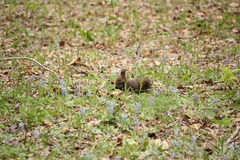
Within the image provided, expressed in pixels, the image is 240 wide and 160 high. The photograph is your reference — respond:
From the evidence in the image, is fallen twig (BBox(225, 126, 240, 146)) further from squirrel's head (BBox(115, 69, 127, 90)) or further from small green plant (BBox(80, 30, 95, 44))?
small green plant (BBox(80, 30, 95, 44))

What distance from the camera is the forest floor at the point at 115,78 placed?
294cm

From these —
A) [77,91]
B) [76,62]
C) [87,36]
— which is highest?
[87,36]

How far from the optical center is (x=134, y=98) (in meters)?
3.80

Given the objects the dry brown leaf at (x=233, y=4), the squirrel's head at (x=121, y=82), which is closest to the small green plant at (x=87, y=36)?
the squirrel's head at (x=121, y=82)

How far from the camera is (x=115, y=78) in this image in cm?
436

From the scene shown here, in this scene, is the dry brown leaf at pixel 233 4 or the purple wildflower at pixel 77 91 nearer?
the purple wildflower at pixel 77 91

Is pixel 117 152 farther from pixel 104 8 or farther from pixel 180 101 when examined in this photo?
pixel 104 8

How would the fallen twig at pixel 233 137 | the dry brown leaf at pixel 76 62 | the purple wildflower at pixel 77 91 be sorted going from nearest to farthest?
1. the fallen twig at pixel 233 137
2. the purple wildflower at pixel 77 91
3. the dry brown leaf at pixel 76 62

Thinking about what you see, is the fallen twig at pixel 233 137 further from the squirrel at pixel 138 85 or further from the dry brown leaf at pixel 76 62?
the dry brown leaf at pixel 76 62

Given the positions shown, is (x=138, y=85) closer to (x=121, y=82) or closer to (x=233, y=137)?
(x=121, y=82)

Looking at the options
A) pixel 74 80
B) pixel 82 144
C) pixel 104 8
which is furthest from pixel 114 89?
pixel 104 8

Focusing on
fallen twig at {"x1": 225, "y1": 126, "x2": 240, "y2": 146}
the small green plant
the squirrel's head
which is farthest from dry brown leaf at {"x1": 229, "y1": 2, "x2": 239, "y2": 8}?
fallen twig at {"x1": 225, "y1": 126, "x2": 240, "y2": 146}

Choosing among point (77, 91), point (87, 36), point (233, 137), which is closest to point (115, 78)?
point (77, 91)

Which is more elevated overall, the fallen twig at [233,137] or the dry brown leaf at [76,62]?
the dry brown leaf at [76,62]
